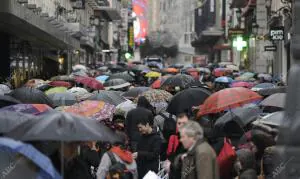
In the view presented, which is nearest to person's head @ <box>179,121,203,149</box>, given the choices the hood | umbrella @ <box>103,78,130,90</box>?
the hood

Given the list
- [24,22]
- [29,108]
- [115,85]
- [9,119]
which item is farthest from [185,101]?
[24,22]

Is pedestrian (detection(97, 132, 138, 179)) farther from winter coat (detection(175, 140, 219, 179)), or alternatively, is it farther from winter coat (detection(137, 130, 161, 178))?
winter coat (detection(137, 130, 161, 178))

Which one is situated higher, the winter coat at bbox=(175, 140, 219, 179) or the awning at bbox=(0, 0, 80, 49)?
the awning at bbox=(0, 0, 80, 49)

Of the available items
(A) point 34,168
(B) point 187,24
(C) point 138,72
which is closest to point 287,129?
(A) point 34,168

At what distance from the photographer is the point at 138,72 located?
4406 centimetres

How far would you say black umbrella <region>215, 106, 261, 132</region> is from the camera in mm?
11672

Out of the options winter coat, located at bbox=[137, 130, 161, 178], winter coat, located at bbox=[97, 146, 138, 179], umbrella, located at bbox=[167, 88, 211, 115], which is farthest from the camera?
umbrella, located at bbox=[167, 88, 211, 115]

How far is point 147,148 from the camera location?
11.1m

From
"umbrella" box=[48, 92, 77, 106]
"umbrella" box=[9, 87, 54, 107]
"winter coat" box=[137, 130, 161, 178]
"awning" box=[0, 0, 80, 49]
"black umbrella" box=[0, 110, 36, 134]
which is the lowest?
"winter coat" box=[137, 130, 161, 178]

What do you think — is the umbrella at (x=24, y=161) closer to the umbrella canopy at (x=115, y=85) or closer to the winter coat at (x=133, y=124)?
the winter coat at (x=133, y=124)

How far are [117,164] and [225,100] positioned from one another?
307 centimetres

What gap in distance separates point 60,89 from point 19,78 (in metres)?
15.3

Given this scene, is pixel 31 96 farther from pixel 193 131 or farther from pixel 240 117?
pixel 193 131

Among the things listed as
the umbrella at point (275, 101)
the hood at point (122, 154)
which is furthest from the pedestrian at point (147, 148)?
the umbrella at point (275, 101)
